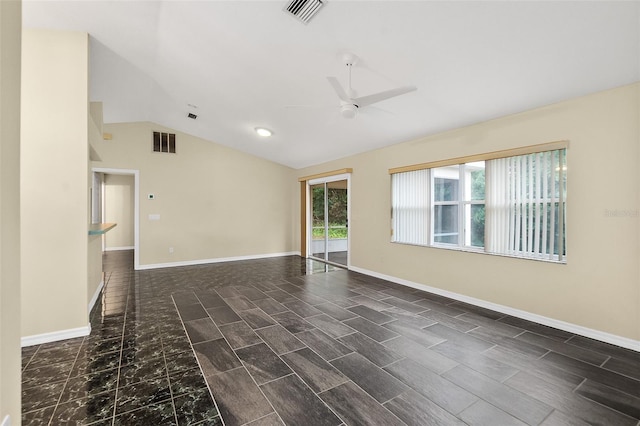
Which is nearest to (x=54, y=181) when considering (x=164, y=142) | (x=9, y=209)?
(x=9, y=209)

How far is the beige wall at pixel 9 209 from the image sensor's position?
1.14 metres

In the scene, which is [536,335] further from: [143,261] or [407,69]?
[143,261]

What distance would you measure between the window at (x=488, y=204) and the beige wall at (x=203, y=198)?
12.3 feet

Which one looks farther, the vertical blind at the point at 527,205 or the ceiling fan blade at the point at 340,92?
the vertical blind at the point at 527,205

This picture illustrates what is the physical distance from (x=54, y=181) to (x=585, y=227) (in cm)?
540

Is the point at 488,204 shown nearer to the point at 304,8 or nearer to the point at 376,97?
the point at 376,97

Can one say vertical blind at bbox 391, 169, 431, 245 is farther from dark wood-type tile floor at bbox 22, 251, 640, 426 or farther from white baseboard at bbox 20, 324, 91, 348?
white baseboard at bbox 20, 324, 91, 348

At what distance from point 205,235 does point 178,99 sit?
10.4 ft

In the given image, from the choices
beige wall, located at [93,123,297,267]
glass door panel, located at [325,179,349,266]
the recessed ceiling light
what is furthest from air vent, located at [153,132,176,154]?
glass door panel, located at [325,179,349,266]

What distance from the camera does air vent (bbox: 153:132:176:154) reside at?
6285 millimetres

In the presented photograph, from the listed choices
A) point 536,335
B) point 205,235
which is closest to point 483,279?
point 536,335

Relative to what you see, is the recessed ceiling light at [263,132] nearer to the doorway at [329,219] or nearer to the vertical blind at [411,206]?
the doorway at [329,219]

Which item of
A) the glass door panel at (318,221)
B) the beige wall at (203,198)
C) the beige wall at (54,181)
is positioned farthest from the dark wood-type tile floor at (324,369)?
the glass door panel at (318,221)

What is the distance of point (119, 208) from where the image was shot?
9.28 m
